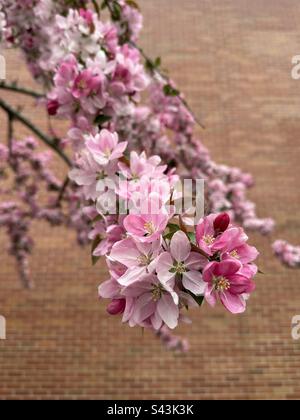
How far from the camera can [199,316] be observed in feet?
13.6

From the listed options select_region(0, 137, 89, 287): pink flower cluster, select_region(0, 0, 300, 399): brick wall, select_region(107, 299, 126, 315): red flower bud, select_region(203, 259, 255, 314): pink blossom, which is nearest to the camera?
select_region(203, 259, 255, 314): pink blossom

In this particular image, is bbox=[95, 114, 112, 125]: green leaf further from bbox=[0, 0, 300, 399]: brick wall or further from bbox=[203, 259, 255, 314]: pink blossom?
bbox=[0, 0, 300, 399]: brick wall

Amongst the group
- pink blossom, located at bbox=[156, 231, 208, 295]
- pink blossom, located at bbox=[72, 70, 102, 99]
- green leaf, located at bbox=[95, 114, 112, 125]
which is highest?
pink blossom, located at bbox=[72, 70, 102, 99]

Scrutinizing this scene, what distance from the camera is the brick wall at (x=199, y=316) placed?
12.9ft

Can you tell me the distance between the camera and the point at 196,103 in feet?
16.4

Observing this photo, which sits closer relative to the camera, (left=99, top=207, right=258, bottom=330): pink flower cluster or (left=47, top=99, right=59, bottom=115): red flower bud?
(left=99, top=207, right=258, bottom=330): pink flower cluster

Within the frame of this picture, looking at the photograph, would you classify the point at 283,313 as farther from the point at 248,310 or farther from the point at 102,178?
the point at 102,178

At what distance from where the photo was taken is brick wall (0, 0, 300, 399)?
3936mm

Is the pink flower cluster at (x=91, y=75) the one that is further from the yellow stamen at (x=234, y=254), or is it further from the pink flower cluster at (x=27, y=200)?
the pink flower cluster at (x=27, y=200)

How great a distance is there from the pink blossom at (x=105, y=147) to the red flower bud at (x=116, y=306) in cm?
37

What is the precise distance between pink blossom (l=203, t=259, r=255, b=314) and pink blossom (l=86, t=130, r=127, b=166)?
45 centimetres

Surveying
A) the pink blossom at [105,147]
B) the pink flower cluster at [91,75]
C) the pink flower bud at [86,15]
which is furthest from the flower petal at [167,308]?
the pink flower bud at [86,15]

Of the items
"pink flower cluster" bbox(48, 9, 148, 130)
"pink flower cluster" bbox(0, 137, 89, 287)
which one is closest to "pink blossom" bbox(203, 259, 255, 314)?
"pink flower cluster" bbox(48, 9, 148, 130)

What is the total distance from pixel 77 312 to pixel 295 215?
1.88m
